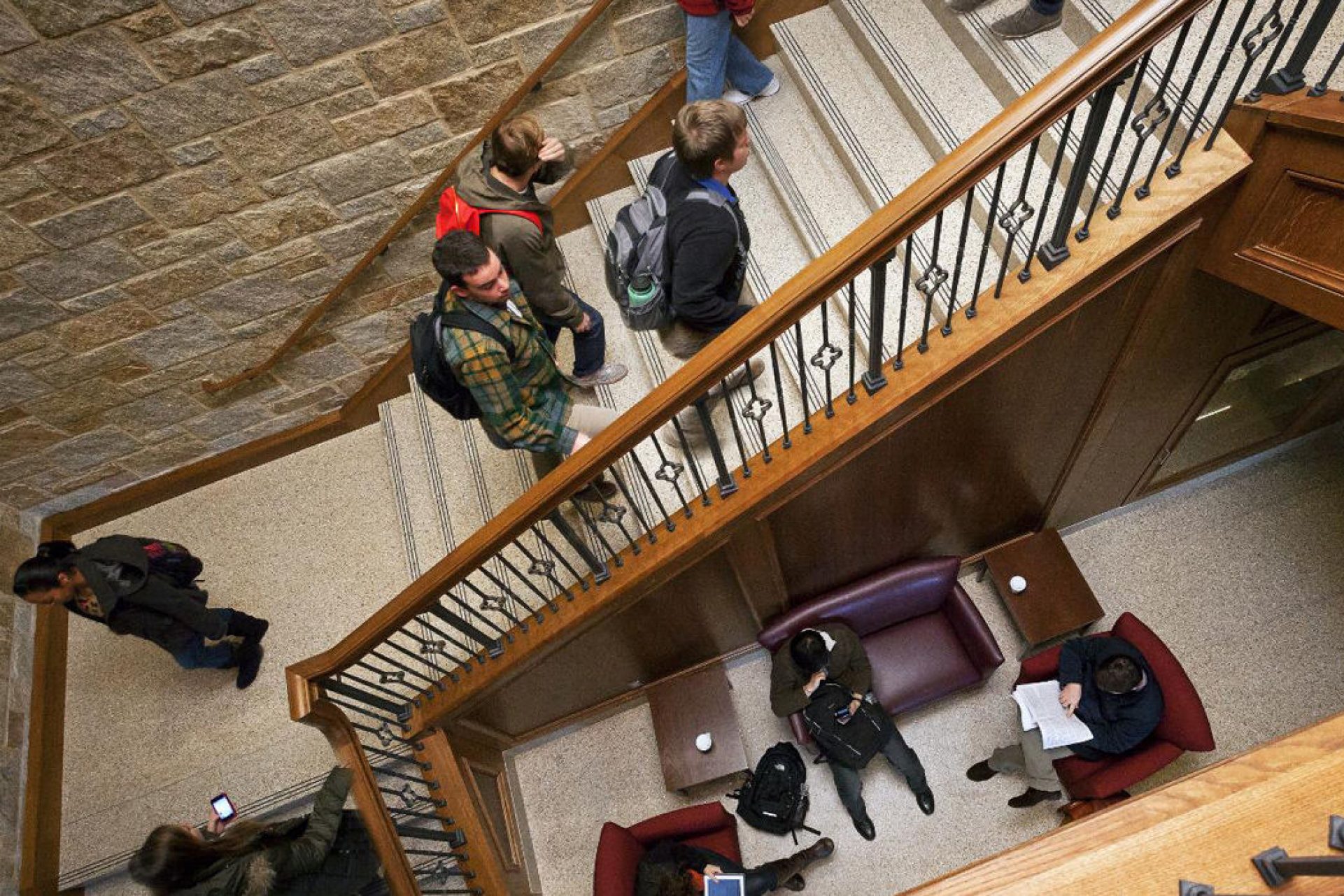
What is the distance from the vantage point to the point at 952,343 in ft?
9.62

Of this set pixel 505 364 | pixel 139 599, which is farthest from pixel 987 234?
pixel 139 599

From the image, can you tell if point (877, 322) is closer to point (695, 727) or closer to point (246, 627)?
point (695, 727)

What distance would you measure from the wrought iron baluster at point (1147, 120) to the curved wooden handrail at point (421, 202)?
2.37 meters

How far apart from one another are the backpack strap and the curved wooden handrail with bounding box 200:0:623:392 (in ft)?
5.18

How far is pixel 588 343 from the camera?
377cm

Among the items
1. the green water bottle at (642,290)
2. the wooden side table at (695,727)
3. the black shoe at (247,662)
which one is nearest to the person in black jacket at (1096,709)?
the wooden side table at (695,727)

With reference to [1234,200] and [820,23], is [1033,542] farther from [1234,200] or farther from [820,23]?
[820,23]

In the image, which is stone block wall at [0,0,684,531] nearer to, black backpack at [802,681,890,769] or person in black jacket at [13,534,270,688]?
person in black jacket at [13,534,270,688]

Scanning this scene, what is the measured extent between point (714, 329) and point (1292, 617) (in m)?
3.60

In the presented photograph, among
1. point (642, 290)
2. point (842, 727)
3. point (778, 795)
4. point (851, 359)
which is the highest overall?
point (642, 290)

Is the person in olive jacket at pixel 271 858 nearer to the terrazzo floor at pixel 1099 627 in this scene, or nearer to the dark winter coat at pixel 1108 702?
the terrazzo floor at pixel 1099 627

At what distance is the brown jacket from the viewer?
3930 millimetres

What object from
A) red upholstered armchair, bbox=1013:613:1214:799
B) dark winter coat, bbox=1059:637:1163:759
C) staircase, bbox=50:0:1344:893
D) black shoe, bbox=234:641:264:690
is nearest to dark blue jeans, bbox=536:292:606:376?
staircase, bbox=50:0:1344:893

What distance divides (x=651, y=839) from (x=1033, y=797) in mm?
1798
